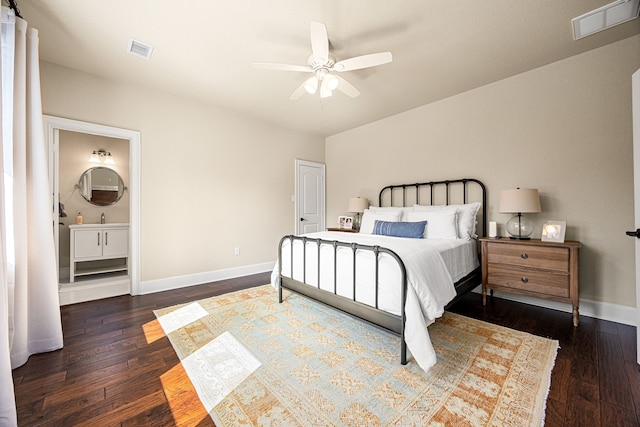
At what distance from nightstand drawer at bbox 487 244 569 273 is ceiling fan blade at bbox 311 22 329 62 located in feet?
8.95

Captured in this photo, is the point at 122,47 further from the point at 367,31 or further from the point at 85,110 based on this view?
the point at 367,31

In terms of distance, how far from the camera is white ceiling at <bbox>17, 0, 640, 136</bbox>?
2.04 metres

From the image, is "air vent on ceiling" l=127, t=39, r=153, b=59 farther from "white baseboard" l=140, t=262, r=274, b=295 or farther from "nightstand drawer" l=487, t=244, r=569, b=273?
"nightstand drawer" l=487, t=244, r=569, b=273

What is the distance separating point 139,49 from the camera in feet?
8.38

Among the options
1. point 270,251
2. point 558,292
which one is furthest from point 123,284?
point 558,292

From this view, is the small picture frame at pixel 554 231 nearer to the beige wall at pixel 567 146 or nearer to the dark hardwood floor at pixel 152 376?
the beige wall at pixel 567 146

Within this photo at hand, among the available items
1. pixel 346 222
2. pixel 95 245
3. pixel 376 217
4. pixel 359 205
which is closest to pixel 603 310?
pixel 376 217

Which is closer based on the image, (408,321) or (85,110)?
(408,321)

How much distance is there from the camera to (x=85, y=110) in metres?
3.02

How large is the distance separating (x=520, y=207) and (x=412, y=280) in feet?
5.96

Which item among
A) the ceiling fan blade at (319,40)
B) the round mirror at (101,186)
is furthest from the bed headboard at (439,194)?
the round mirror at (101,186)

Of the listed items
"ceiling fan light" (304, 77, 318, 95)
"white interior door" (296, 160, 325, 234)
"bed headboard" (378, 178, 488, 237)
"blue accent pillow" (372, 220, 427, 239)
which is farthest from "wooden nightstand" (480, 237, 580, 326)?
"white interior door" (296, 160, 325, 234)

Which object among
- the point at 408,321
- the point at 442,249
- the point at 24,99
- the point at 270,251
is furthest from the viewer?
the point at 270,251

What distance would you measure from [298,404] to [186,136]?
12.1 ft
